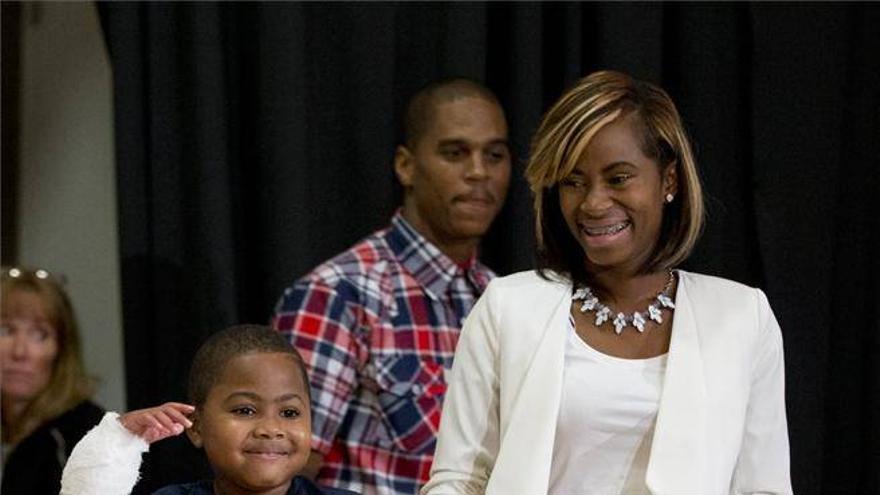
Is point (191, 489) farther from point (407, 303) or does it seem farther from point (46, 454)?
point (46, 454)

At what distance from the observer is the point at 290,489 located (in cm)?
208

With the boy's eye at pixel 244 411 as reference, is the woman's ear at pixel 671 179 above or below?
above

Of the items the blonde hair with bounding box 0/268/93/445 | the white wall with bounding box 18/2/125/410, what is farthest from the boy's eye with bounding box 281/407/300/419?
the white wall with bounding box 18/2/125/410

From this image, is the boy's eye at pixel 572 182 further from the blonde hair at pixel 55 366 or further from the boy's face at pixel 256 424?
the blonde hair at pixel 55 366

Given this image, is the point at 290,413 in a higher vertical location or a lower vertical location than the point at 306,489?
higher

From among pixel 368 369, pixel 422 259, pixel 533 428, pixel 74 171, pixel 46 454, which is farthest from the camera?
pixel 74 171

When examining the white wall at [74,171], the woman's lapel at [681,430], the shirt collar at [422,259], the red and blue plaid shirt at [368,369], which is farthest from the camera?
the white wall at [74,171]

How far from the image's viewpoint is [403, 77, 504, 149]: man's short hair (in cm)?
271

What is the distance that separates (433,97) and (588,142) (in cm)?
74

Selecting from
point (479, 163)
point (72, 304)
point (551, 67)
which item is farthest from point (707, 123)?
point (72, 304)

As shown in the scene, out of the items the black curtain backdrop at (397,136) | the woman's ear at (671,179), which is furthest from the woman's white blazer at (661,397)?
the black curtain backdrop at (397,136)

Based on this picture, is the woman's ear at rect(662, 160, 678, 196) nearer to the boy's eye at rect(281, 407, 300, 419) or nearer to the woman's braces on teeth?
the woman's braces on teeth

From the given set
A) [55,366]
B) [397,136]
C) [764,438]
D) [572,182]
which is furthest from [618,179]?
[55,366]

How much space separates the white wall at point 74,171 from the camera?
3049 mm
